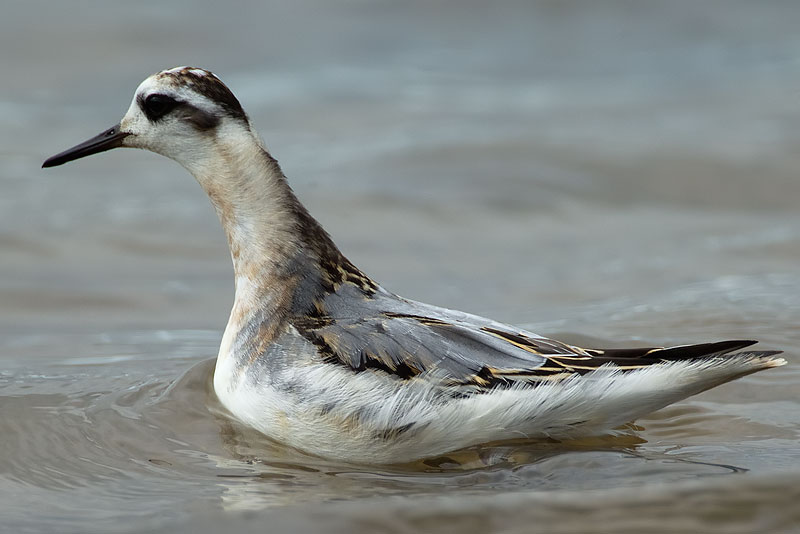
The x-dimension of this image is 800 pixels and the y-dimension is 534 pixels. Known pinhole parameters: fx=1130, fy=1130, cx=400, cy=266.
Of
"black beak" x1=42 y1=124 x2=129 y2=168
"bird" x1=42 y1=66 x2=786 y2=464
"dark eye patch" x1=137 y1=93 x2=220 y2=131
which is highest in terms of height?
"dark eye patch" x1=137 y1=93 x2=220 y2=131

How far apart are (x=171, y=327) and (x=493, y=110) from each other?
6.40 m

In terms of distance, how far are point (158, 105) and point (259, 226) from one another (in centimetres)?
81

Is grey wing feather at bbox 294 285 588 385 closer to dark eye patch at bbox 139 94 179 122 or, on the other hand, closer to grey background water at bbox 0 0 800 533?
grey background water at bbox 0 0 800 533

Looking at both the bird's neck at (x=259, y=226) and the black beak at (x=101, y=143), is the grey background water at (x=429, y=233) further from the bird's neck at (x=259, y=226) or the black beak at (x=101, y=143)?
the black beak at (x=101, y=143)

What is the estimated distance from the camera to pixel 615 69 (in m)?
15.2

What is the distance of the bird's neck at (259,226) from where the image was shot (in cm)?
574

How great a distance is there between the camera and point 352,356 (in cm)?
509

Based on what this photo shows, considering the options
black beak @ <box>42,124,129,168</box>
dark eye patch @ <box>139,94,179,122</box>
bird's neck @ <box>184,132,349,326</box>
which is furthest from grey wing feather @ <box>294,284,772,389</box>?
black beak @ <box>42,124,129,168</box>

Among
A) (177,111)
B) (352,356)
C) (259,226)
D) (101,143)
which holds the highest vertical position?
(177,111)

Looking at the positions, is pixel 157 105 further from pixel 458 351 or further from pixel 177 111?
pixel 458 351

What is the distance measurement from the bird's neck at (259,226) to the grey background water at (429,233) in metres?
0.78

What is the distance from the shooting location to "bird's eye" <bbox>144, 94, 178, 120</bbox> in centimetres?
577

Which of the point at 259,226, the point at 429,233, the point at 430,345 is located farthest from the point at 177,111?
the point at 429,233

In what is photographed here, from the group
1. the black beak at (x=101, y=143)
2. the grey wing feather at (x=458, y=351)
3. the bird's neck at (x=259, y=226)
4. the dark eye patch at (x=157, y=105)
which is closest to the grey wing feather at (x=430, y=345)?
the grey wing feather at (x=458, y=351)
